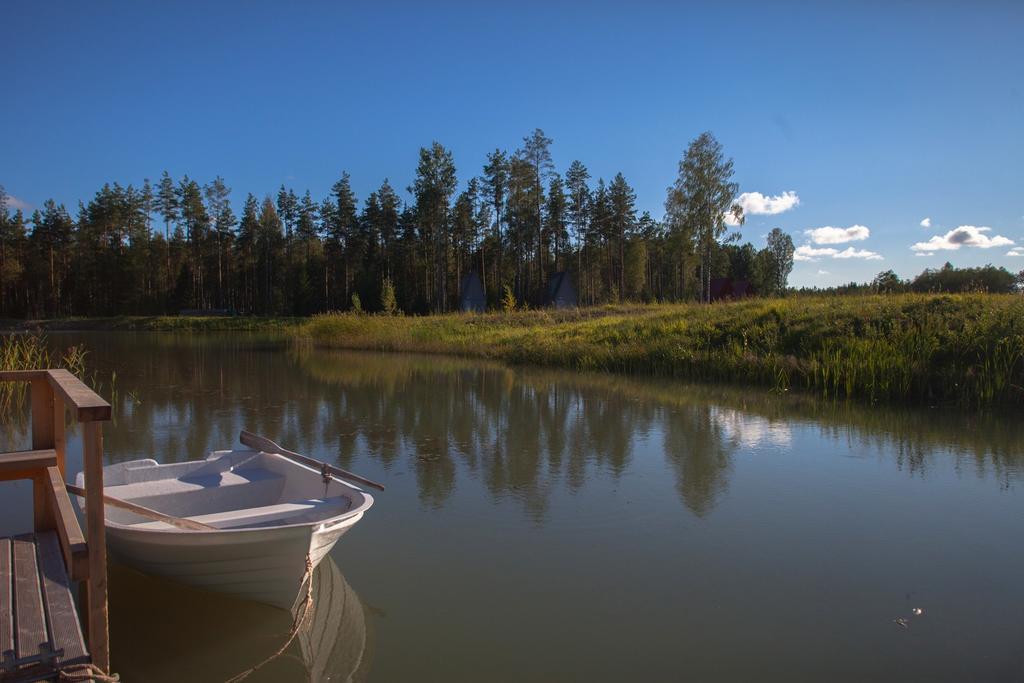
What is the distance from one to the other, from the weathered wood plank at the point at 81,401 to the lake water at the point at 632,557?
54.0 inches

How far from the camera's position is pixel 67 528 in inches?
125

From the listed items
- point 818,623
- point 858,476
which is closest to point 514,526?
point 818,623

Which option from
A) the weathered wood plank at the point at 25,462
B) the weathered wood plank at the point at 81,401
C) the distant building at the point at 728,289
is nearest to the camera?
the weathered wood plank at the point at 81,401

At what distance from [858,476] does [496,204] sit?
41521 mm

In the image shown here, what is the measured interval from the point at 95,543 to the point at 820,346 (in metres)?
15.2

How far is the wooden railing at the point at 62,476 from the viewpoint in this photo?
2.91 metres

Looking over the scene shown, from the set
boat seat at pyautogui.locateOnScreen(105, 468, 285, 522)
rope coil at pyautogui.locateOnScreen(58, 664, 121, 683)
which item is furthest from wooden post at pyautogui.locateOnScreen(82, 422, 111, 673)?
boat seat at pyautogui.locateOnScreen(105, 468, 285, 522)

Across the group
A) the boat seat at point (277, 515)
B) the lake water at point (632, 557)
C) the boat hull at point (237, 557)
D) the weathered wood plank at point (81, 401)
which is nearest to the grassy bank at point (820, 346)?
the lake water at point (632, 557)

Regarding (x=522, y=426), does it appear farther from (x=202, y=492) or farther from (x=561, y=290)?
(x=561, y=290)

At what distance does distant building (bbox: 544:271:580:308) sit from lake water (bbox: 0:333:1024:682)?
105 feet

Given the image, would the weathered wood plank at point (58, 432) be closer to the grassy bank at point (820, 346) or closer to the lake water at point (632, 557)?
the lake water at point (632, 557)

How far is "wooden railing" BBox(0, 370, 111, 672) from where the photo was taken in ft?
9.55

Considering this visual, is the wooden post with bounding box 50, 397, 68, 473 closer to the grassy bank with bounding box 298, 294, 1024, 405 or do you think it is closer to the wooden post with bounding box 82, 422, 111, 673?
the wooden post with bounding box 82, 422, 111, 673

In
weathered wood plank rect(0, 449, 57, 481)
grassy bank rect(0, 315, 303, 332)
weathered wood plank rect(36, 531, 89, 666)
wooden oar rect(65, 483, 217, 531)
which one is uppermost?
grassy bank rect(0, 315, 303, 332)
